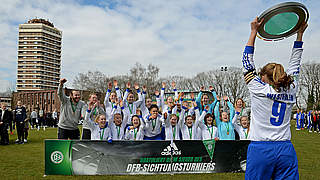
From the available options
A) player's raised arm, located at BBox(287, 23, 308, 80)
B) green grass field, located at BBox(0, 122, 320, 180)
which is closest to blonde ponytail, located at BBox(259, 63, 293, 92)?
player's raised arm, located at BBox(287, 23, 308, 80)

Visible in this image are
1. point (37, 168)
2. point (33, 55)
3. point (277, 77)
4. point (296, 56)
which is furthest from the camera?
point (33, 55)

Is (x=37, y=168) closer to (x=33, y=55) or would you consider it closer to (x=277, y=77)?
(x=277, y=77)

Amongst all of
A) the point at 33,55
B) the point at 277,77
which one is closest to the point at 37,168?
the point at 277,77

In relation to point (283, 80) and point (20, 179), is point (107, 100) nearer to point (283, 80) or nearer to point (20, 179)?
point (20, 179)

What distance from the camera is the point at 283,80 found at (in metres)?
2.62

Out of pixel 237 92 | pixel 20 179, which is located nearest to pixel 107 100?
pixel 20 179

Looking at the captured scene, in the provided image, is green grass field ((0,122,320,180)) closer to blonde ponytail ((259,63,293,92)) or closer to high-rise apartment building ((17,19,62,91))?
blonde ponytail ((259,63,293,92))

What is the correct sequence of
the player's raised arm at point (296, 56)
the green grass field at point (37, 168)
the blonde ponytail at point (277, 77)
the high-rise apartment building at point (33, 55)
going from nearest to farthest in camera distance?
the blonde ponytail at point (277, 77)
the player's raised arm at point (296, 56)
the green grass field at point (37, 168)
the high-rise apartment building at point (33, 55)

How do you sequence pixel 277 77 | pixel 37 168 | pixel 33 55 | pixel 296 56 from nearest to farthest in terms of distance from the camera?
pixel 277 77
pixel 296 56
pixel 37 168
pixel 33 55

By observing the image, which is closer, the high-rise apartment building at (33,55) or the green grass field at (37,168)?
the green grass field at (37,168)

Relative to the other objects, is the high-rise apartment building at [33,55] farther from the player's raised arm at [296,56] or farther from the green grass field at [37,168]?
the player's raised arm at [296,56]

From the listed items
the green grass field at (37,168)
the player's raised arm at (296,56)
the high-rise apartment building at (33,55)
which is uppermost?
the high-rise apartment building at (33,55)

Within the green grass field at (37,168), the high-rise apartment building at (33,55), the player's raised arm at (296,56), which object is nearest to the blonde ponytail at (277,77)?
the player's raised arm at (296,56)

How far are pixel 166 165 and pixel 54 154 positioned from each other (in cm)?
274
